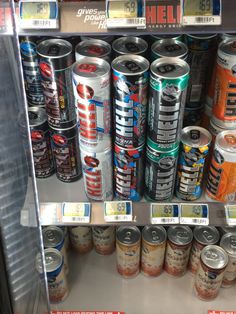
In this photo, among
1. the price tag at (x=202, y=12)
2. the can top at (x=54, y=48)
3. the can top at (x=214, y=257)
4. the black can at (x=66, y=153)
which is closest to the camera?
the price tag at (x=202, y=12)

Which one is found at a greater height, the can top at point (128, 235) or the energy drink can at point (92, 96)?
the energy drink can at point (92, 96)

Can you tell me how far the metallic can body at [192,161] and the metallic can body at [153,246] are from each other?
0.82ft

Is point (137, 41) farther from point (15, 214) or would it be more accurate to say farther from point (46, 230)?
point (46, 230)

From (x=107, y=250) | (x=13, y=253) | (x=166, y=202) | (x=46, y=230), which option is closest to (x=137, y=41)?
(x=166, y=202)

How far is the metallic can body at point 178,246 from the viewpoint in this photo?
1.41 m

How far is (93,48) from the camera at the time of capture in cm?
105

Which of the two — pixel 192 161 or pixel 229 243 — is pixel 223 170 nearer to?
pixel 192 161

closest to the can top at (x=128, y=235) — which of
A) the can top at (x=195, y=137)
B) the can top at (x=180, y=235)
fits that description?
the can top at (x=180, y=235)

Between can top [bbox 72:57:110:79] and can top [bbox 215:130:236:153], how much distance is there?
0.33 metres

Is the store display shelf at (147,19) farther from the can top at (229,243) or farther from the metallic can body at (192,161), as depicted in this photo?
the can top at (229,243)

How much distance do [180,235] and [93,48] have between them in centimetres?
68

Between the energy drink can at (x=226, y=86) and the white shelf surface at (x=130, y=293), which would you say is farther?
the white shelf surface at (x=130, y=293)

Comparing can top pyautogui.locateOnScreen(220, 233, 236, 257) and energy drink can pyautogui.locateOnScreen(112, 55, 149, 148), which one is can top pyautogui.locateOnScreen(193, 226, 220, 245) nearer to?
can top pyautogui.locateOnScreen(220, 233, 236, 257)

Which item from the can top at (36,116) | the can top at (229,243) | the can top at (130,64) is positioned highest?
the can top at (130,64)
